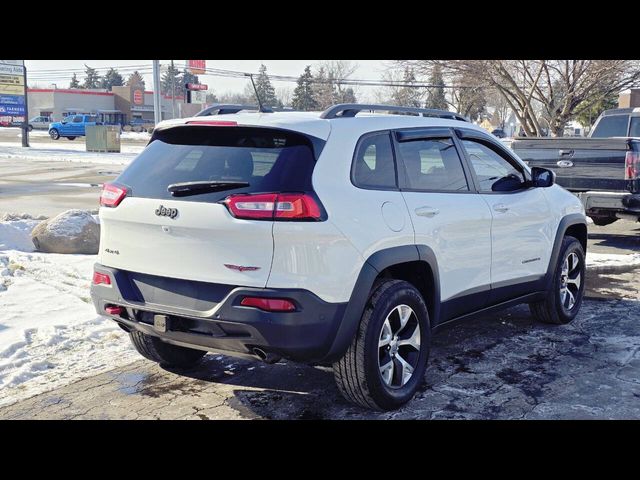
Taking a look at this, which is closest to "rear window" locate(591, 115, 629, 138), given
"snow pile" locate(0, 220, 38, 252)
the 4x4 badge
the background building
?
"snow pile" locate(0, 220, 38, 252)

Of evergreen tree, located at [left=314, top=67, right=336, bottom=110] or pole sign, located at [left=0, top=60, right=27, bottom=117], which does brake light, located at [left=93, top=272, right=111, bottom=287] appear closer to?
pole sign, located at [left=0, top=60, right=27, bottom=117]

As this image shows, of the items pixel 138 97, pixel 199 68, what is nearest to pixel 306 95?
pixel 199 68

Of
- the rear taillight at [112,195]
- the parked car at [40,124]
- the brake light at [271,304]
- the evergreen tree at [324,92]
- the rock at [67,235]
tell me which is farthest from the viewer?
the parked car at [40,124]

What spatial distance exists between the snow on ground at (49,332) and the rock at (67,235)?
69cm

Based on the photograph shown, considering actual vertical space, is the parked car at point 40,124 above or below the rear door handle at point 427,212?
above

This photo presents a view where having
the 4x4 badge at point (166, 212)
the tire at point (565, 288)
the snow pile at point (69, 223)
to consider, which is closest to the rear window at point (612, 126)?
the tire at point (565, 288)

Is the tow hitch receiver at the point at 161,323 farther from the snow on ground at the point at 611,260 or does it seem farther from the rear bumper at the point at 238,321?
the snow on ground at the point at 611,260

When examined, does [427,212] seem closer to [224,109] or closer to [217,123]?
[217,123]

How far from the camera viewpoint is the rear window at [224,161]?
3.80 m

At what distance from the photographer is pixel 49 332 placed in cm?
557

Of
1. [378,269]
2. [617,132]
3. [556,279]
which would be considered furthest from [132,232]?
[617,132]

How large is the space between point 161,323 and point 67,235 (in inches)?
200

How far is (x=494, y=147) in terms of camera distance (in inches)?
220

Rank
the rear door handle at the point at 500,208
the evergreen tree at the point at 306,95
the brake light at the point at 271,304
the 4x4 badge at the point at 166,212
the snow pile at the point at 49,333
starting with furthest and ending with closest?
the evergreen tree at the point at 306,95 < the rear door handle at the point at 500,208 < the snow pile at the point at 49,333 < the 4x4 badge at the point at 166,212 < the brake light at the point at 271,304
